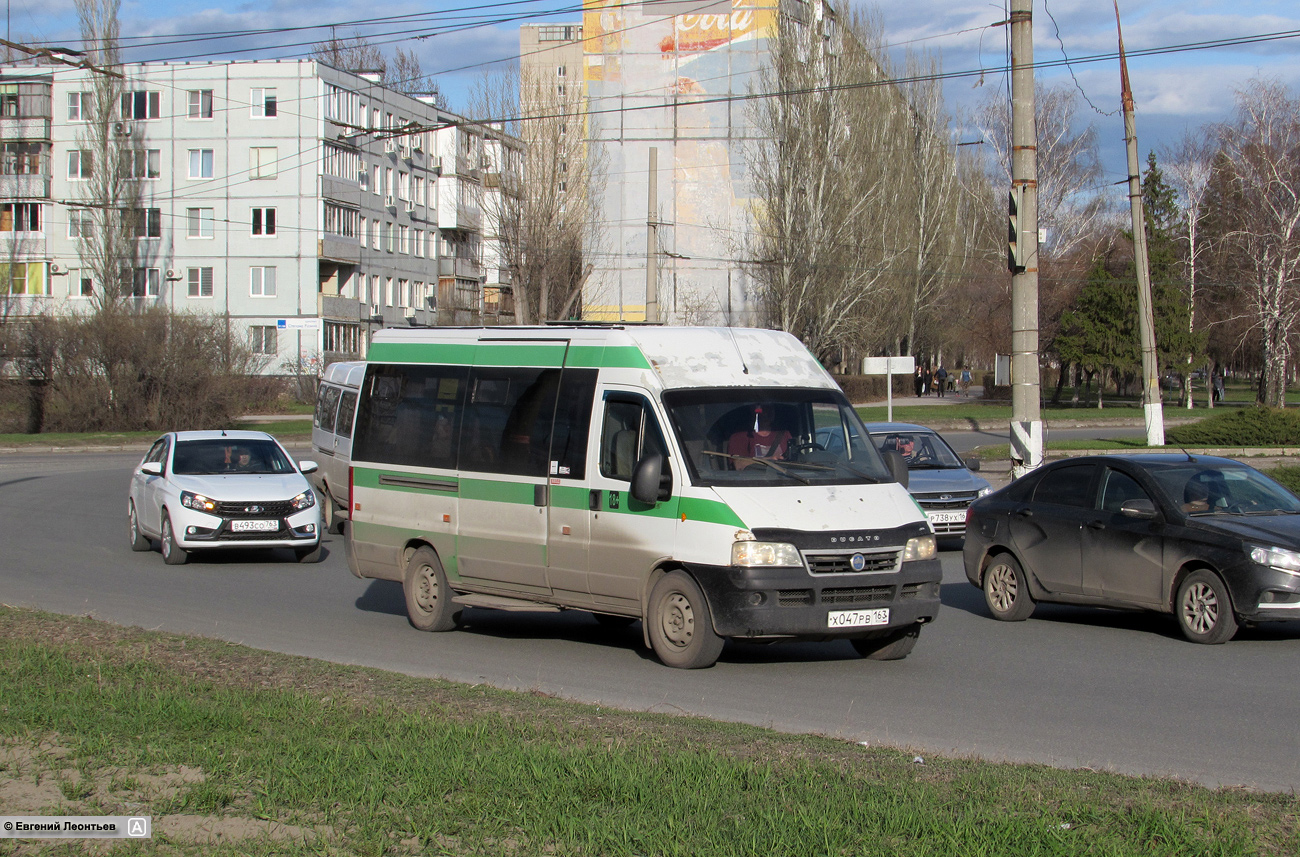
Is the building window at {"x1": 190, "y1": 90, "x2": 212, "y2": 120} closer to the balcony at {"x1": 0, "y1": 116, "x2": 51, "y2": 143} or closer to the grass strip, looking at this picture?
the balcony at {"x1": 0, "y1": 116, "x2": 51, "y2": 143}

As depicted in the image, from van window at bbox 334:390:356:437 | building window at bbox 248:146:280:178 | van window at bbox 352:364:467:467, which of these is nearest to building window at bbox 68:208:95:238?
building window at bbox 248:146:280:178

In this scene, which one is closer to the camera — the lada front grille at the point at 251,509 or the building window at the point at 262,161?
the lada front grille at the point at 251,509

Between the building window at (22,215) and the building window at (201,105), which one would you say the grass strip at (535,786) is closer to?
the building window at (201,105)

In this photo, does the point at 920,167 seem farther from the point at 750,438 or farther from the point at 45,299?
the point at 750,438

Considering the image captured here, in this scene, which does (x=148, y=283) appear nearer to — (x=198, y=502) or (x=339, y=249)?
(x=339, y=249)

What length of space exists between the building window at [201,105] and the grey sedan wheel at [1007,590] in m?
65.0

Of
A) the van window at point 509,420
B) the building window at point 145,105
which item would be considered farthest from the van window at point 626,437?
the building window at point 145,105

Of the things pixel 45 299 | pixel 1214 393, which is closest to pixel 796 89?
pixel 1214 393

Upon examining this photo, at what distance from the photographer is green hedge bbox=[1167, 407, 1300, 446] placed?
30.8 meters

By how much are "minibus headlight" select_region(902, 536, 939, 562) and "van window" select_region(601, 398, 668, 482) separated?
6.06ft

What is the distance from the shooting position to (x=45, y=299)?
70625 mm

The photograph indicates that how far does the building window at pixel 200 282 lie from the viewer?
69562mm

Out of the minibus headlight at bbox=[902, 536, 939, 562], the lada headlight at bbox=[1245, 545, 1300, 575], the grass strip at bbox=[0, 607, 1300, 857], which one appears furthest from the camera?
the lada headlight at bbox=[1245, 545, 1300, 575]

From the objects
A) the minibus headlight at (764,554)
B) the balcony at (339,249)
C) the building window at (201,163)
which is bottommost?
the minibus headlight at (764,554)
